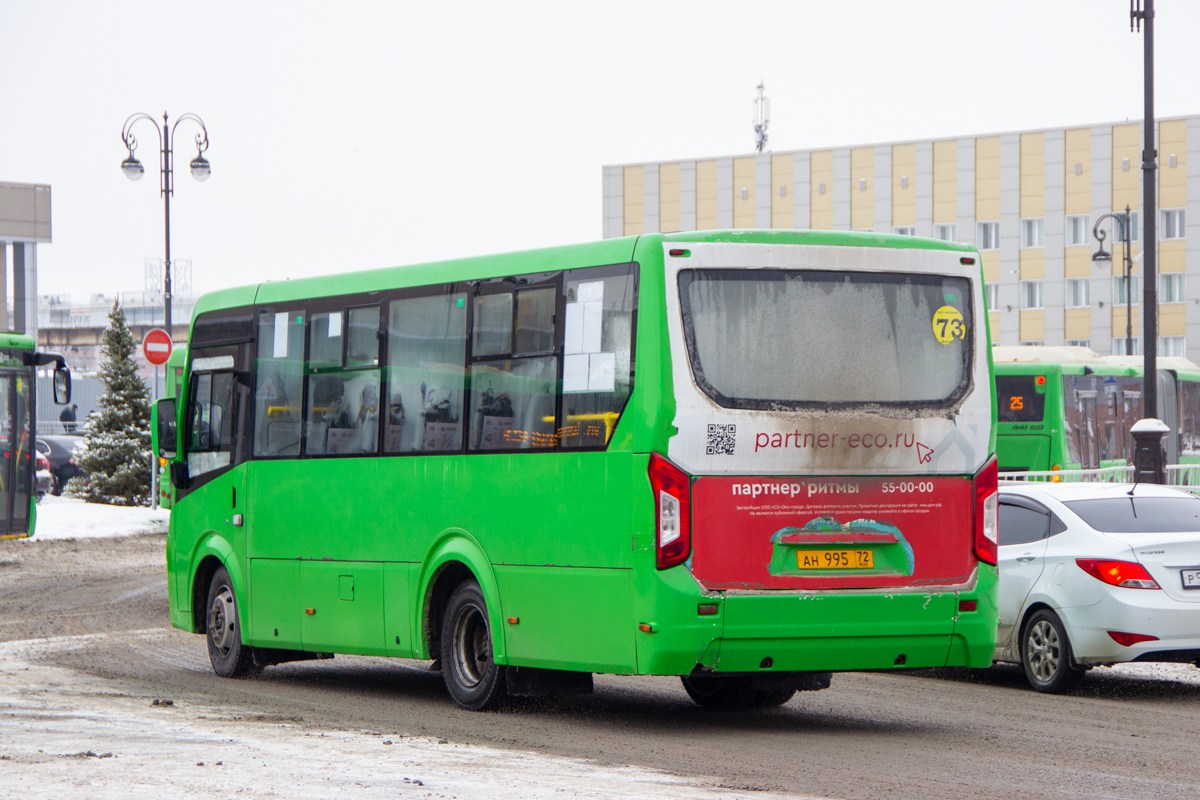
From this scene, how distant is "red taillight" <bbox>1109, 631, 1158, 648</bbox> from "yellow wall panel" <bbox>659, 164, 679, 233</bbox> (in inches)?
2826

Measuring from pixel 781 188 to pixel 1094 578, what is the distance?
69.6 m

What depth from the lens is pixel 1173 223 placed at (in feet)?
239

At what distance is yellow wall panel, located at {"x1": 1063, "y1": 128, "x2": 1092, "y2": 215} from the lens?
72.8 meters

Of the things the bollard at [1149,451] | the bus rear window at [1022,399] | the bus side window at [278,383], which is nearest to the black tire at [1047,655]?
the bus side window at [278,383]

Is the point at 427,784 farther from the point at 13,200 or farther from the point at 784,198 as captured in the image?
the point at 13,200

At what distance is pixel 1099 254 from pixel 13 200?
61608 millimetres

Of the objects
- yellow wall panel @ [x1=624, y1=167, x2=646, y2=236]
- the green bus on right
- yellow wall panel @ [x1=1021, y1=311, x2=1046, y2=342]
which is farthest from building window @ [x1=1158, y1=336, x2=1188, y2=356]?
the green bus on right

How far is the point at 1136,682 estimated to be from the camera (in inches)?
514

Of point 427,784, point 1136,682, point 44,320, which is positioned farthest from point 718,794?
point 44,320

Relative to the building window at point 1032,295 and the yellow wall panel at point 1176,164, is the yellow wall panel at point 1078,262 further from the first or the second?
the yellow wall panel at point 1176,164

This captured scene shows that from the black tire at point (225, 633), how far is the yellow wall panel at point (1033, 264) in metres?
66.3

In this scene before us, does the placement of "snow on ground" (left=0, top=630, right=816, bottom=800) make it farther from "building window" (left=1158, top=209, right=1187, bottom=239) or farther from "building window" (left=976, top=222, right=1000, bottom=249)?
"building window" (left=976, top=222, right=1000, bottom=249)

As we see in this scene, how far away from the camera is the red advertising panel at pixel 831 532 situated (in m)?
9.36

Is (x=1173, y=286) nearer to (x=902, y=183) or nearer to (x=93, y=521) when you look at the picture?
(x=902, y=183)
